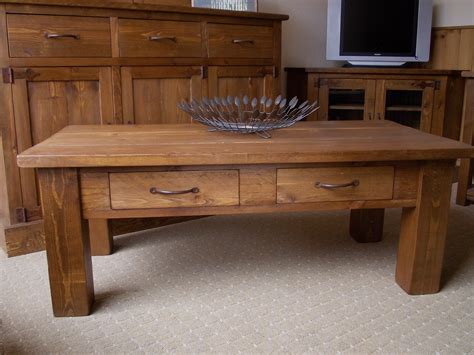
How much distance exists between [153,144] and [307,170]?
0.49m

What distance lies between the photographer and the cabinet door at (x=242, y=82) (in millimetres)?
2484

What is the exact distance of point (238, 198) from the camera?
1.55 metres

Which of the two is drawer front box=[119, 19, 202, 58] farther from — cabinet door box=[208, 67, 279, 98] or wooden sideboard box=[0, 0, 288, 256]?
cabinet door box=[208, 67, 279, 98]

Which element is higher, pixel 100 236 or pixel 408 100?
pixel 408 100

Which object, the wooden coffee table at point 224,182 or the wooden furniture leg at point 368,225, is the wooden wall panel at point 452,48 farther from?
the wooden coffee table at point 224,182

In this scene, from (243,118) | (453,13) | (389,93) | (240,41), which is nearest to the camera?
(243,118)

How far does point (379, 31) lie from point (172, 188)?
2315 millimetres

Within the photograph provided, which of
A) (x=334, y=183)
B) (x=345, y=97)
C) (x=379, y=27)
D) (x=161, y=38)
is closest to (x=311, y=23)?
(x=379, y=27)

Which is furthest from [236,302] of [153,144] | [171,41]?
[171,41]

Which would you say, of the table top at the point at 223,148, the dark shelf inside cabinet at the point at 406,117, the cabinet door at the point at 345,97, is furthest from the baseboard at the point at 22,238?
the dark shelf inside cabinet at the point at 406,117

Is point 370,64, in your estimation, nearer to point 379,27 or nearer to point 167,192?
point 379,27

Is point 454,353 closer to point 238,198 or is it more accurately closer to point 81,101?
point 238,198

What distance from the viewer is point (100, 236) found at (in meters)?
2.05

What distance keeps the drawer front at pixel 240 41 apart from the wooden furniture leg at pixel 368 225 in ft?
3.18
